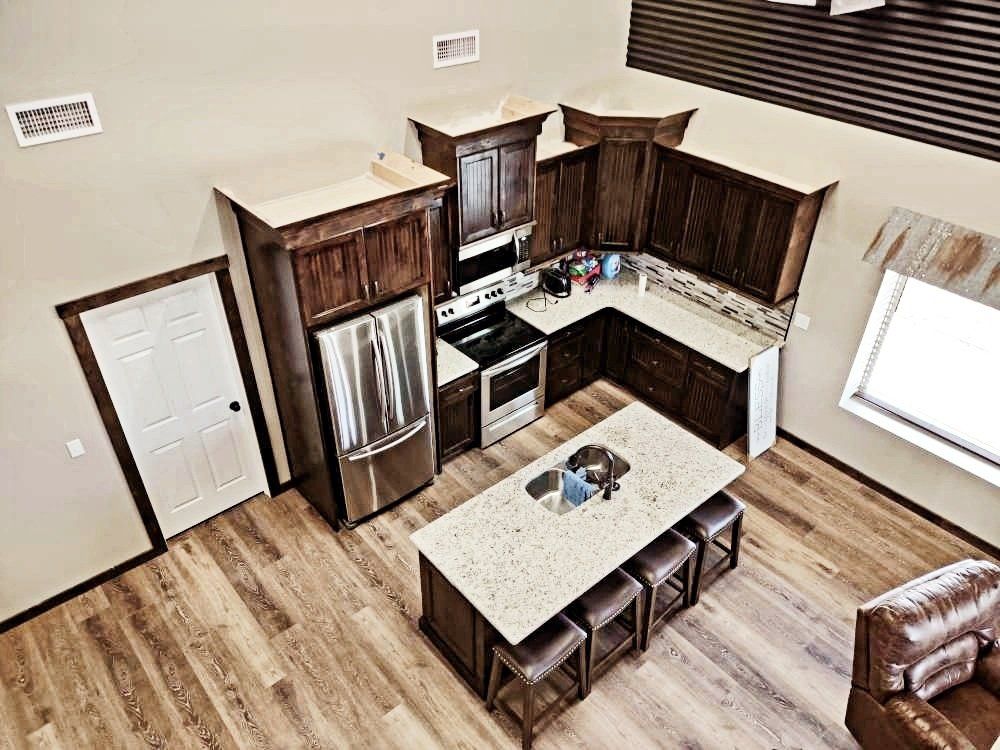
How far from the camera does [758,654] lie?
489cm

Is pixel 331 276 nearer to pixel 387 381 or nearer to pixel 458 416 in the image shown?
pixel 387 381

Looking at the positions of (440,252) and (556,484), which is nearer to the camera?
(556,484)

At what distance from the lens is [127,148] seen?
4207 millimetres

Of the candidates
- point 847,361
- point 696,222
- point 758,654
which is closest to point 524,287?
point 696,222

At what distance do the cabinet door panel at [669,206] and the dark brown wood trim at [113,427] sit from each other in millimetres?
4673

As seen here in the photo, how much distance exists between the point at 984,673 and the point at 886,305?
2647 millimetres

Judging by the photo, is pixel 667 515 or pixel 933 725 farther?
pixel 667 515

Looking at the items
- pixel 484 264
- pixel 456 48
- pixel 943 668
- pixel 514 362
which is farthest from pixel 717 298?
Answer: pixel 943 668

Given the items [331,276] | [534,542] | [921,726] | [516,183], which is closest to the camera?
[921,726]

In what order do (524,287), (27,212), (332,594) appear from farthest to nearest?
(524,287), (332,594), (27,212)

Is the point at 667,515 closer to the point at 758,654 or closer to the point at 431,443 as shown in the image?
the point at 758,654

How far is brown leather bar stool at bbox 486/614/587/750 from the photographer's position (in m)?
4.07

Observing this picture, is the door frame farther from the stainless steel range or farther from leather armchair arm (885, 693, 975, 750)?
leather armchair arm (885, 693, 975, 750)

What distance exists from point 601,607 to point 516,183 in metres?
3.34
